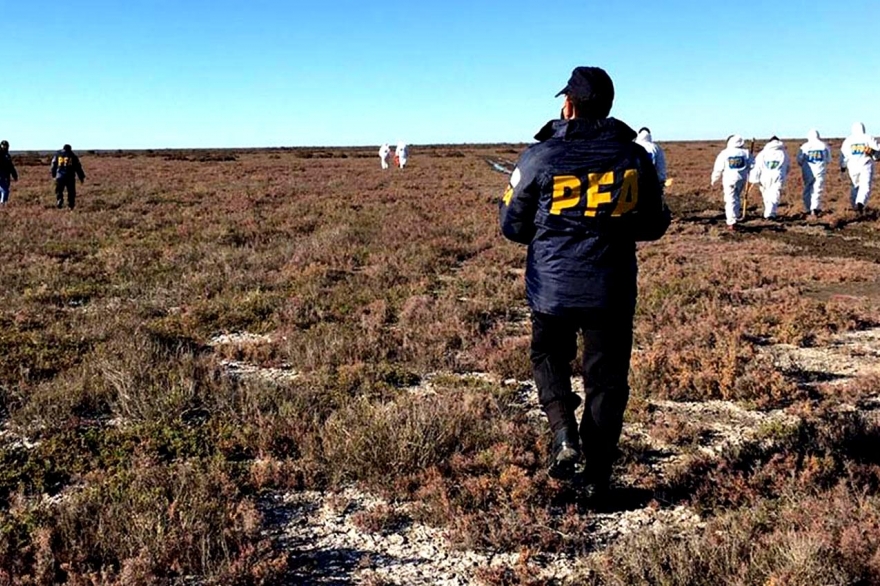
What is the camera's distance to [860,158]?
1684 cm

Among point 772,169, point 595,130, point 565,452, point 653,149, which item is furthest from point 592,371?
point 772,169

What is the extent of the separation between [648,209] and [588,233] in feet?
1.05

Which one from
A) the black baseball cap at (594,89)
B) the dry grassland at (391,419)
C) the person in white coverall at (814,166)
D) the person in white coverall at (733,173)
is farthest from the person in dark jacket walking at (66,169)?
the black baseball cap at (594,89)

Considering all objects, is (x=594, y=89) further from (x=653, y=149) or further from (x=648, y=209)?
(x=653, y=149)

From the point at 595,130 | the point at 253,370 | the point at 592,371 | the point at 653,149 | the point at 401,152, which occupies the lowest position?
the point at 253,370

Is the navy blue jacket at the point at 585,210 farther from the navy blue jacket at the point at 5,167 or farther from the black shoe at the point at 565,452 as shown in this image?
the navy blue jacket at the point at 5,167

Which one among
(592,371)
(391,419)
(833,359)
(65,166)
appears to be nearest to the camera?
(592,371)

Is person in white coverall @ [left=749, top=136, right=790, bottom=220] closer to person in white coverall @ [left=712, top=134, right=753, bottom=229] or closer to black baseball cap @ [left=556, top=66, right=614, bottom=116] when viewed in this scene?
person in white coverall @ [left=712, top=134, right=753, bottom=229]

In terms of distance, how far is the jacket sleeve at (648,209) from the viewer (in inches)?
131

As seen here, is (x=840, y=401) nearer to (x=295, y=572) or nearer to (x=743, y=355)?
(x=743, y=355)

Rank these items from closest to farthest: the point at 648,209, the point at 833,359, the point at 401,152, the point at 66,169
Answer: the point at 648,209 → the point at 833,359 → the point at 66,169 → the point at 401,152

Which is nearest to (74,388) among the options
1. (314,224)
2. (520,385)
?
(520,385)

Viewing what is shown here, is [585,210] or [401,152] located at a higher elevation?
[401,152]

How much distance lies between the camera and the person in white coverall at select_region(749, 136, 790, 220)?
655 inches
